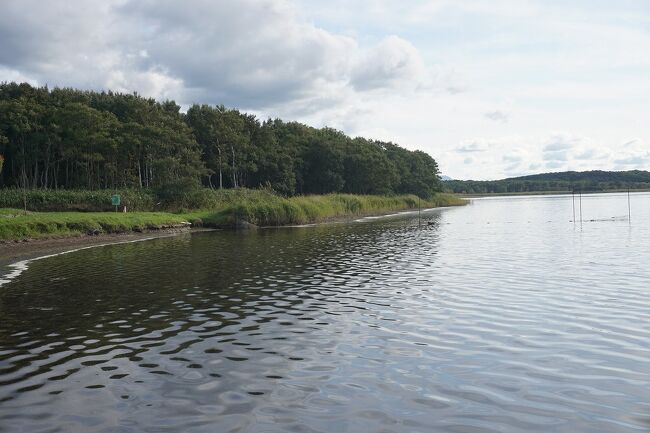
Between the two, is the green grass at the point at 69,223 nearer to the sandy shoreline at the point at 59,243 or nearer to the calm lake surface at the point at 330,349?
the sandy shoreline at the point at 59,243

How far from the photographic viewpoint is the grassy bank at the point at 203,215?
132 ft

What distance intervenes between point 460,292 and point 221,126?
65973 millimetres

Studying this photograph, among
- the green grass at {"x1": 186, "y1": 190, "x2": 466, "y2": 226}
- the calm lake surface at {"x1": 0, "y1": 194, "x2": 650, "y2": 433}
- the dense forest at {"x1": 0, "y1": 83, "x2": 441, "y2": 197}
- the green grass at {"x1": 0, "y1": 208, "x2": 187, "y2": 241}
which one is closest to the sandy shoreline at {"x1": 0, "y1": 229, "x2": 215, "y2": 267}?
the green grass at {"x1": 0, "y1": 208, "x2": 187, "y2": 241}

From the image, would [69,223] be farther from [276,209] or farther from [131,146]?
[131,146]

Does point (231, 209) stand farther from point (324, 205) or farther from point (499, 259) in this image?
point (499, 259)

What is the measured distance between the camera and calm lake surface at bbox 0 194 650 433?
8.45m

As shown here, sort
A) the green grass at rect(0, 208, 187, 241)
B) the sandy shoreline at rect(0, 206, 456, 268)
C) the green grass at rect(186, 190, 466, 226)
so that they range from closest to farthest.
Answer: the sandy shoreline at rect(0, 206, 456, 268) → the green grass at rect(0, 208, 187, 241) → the green grass at rect(186, 190, 466, 226)

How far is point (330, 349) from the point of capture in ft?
39.2

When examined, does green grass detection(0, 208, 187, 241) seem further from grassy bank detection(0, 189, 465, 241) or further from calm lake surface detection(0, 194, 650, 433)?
calm lake surface detection(0, 194, 650, 433)

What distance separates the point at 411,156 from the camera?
14375 centimetres

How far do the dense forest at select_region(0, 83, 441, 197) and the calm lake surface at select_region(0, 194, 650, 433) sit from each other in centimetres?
4228

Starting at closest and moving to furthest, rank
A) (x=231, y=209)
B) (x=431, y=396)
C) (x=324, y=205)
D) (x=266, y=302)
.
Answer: (x=431, y=396) < (x=266, y=302) < (x=231, y=209) < (x=324, y=205)

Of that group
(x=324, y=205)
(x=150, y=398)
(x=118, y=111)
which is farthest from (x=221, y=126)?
(x=150, y=398)

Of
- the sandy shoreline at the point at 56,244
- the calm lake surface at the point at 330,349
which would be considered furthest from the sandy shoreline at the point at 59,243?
the calm lake surface at the point at 330,349
